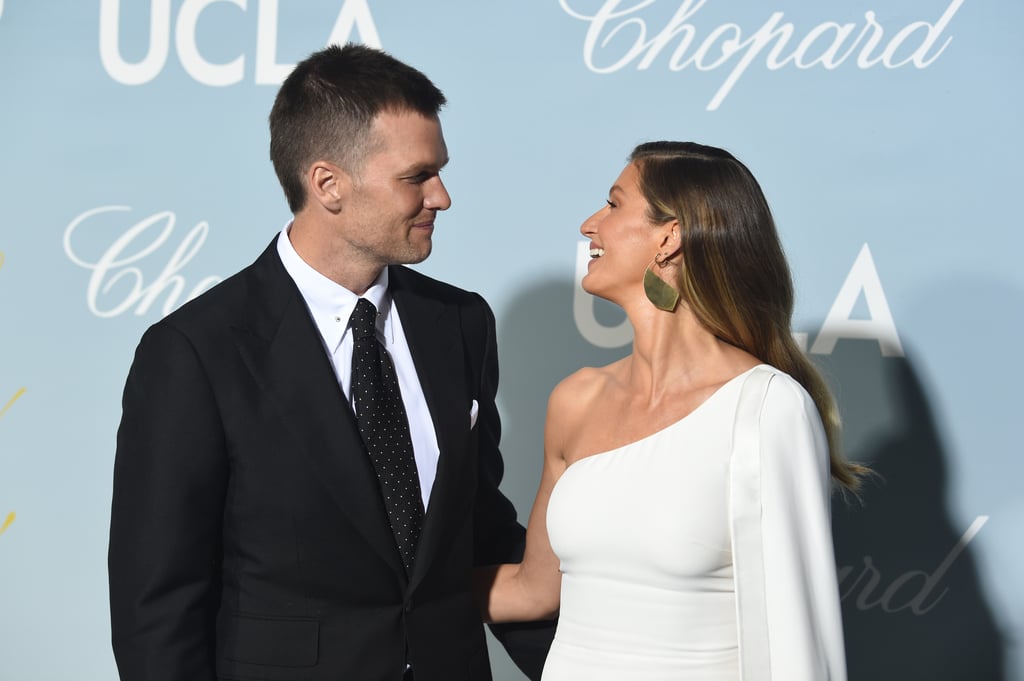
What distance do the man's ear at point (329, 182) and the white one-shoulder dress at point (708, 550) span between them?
57cm

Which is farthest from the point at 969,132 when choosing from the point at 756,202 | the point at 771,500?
the point at 771,500

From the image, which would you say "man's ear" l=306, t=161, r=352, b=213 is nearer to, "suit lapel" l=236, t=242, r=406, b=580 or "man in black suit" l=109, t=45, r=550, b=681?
"man in black suit" l=109, t=45, r=550, b=681

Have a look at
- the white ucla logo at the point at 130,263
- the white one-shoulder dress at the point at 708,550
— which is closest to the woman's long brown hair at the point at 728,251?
the white one-shoulder dress at the point at 708,550

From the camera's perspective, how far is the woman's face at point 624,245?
5.65ft

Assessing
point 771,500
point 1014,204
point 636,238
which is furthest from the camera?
point 1014,204

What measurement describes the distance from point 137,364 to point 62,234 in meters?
1.33

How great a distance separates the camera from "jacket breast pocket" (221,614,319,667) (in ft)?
5.27

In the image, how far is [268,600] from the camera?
1.61 meters

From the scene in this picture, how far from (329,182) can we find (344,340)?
0.84ft

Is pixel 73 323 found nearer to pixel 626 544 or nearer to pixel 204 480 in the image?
pixel 204 480

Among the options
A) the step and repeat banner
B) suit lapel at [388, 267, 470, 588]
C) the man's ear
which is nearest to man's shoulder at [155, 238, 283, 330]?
the man's ear

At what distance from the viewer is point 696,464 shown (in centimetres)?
161

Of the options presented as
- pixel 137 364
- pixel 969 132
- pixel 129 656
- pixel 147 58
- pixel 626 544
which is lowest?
pixel 129 656

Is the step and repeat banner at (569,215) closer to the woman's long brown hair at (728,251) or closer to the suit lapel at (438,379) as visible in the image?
the suit lapel at (438,379)
